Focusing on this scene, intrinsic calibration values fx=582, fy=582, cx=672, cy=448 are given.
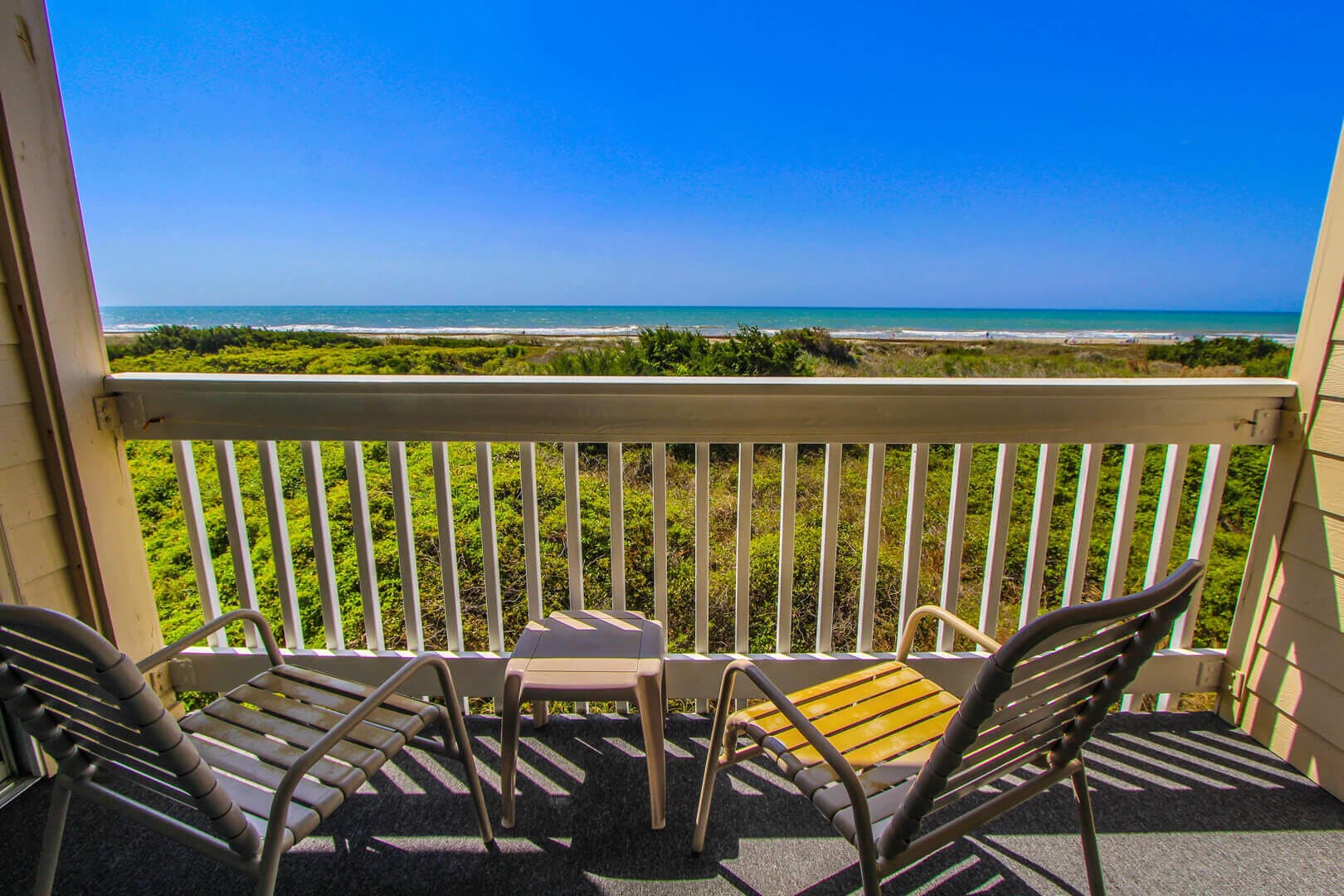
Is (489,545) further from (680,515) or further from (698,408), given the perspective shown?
(680,515)

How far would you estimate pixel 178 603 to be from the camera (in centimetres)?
412

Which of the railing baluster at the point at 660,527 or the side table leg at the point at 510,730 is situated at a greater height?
the railing baluster at the point at 660,527

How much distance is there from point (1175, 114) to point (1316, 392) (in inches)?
702

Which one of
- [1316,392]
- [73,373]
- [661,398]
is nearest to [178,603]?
[73,373]

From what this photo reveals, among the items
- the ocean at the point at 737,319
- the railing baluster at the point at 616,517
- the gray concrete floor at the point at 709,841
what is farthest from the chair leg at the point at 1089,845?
the ocean at the point at 737,319

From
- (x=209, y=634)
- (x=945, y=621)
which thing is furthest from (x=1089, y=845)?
(x=209, y=634)

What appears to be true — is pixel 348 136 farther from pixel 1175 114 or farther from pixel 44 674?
pixel 1175 114

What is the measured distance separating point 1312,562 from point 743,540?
1608 millimetres

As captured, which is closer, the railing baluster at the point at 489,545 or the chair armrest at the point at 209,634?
the chair armrest at the point at 209,634

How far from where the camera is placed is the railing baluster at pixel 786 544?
1766 millimetres

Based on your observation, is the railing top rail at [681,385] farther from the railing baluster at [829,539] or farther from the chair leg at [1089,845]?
the chair leg at [1089,845]

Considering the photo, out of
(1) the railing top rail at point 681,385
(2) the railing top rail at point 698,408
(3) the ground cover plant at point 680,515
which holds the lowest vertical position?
(3) the ground cover plant at point 680,515

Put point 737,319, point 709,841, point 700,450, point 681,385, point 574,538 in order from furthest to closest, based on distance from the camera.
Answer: point 737,319 → point 574,538 → point 700,450 → point 681,385 → point 709,841

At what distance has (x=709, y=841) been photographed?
4.89ft
